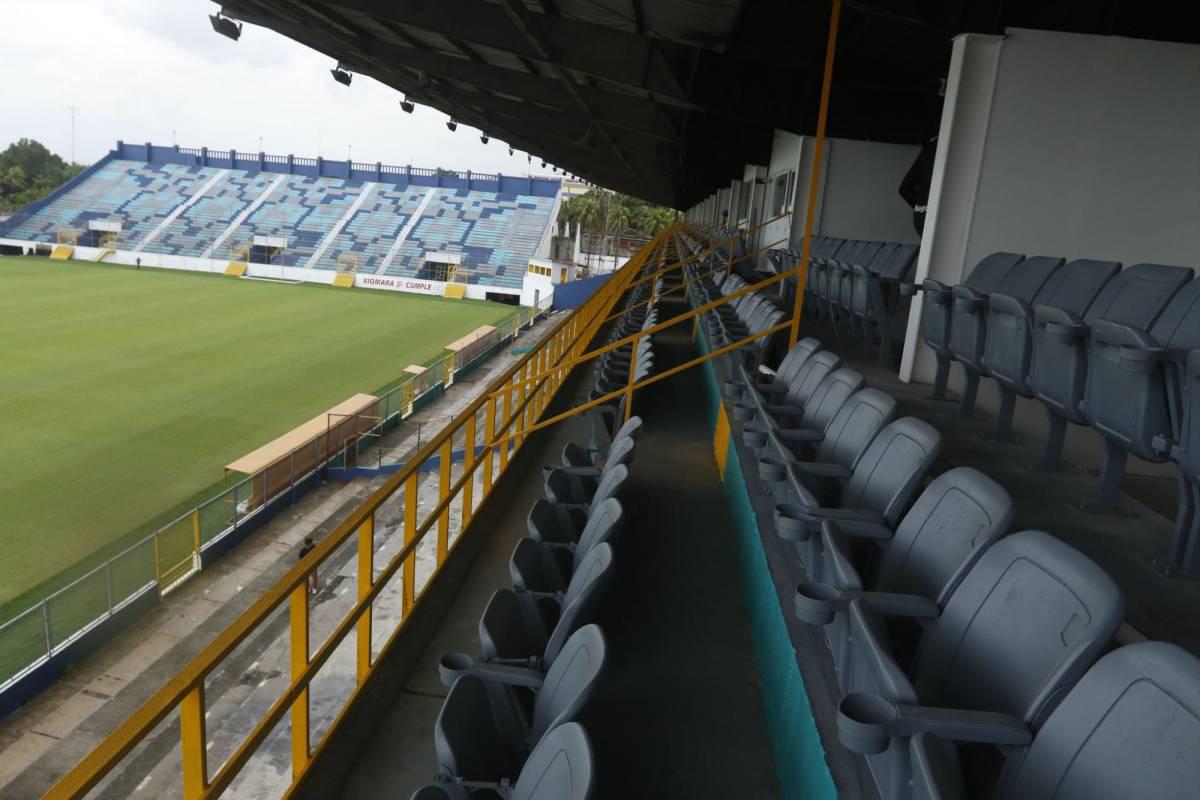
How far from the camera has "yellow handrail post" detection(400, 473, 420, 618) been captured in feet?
10.8

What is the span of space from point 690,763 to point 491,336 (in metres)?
23.2

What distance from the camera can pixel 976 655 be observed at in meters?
1.59

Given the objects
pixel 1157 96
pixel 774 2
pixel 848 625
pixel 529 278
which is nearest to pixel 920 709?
pixel 848 625

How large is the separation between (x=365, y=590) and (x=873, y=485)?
66.1 inches

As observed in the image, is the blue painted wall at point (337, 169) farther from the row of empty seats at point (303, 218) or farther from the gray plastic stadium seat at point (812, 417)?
the gray plastic stadium seat at point (812, 417)

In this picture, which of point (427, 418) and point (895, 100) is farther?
point (427, 418)

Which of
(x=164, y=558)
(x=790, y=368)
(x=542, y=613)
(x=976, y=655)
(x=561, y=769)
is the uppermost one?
(x=790, y=368)

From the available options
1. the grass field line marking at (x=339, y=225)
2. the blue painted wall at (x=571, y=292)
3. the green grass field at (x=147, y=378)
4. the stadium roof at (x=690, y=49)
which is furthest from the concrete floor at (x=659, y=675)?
the grass field line marking at (x=339, y=225)

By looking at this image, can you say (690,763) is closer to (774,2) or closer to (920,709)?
(920,709)

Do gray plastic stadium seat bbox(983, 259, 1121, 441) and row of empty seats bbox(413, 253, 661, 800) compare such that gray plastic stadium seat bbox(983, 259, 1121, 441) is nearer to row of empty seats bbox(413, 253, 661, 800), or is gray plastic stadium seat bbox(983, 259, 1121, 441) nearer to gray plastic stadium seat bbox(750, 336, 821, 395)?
gray plastic stadium seat bbox(750, 336, 821, 395)

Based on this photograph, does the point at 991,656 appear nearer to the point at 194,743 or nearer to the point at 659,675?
the point at 659,675

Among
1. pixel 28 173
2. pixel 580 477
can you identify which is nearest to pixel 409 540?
pixel 580 477

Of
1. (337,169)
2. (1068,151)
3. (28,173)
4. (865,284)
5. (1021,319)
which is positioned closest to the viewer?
(1021,319)

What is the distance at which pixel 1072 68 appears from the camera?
4770 mm
